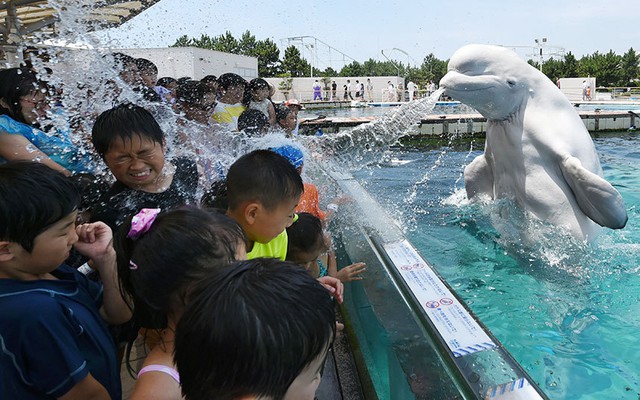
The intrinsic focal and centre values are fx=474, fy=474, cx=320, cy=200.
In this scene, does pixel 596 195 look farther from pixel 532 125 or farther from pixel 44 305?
pixel 44 305

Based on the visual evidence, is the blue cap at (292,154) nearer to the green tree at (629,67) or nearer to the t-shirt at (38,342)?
the t-shirt at (38,342)

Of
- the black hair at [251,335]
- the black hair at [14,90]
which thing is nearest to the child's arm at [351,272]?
the black hair at [251,335]

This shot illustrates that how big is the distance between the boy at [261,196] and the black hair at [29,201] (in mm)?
744

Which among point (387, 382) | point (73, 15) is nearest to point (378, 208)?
point (387, 382)

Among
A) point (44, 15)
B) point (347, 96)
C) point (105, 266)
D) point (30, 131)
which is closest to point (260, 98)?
point (30, 131)

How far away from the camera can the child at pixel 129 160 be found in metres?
2.34

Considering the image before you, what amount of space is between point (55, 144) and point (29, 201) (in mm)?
1757

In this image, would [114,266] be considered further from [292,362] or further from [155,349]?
[292,362]

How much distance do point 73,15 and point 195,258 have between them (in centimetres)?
427

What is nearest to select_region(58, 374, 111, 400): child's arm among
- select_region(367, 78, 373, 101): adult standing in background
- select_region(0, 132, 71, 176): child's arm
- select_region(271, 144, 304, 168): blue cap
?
select_region(0, 132, 71, 176): child's arm

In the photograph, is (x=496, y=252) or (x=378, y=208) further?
(x=496, y=252)

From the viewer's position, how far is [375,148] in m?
6.01

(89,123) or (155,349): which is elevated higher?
(89,123)

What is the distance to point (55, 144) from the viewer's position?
10.1ft
